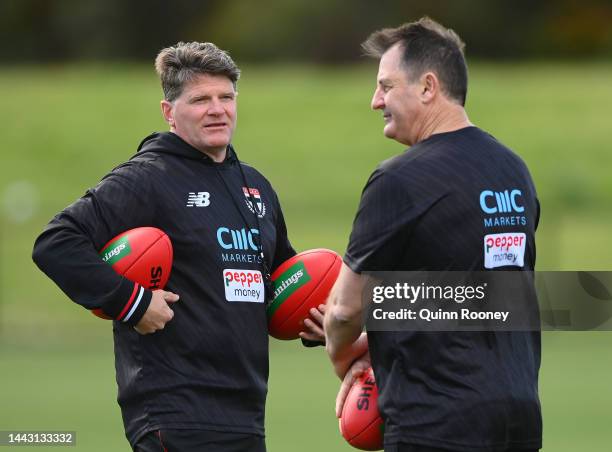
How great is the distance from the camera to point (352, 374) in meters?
5.39

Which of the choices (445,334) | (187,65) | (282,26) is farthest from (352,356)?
(282,26)

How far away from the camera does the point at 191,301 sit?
5395 mm

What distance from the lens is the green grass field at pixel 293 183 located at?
1094 centimetres

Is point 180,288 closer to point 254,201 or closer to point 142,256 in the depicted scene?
point 142,256

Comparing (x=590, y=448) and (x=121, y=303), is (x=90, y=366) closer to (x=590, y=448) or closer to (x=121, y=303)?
(x=590, y=448)

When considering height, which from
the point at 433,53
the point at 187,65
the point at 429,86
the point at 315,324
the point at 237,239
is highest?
the point at 187,65

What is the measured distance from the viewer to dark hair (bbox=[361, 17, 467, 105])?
4.99m

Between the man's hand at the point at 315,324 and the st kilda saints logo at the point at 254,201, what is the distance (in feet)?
1.66

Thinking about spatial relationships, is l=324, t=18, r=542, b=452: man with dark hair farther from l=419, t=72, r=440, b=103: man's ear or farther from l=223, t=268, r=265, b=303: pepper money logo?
l=223, t=268, r=265, b=303: pepper money logo

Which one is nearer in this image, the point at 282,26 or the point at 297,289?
the point at 297,289

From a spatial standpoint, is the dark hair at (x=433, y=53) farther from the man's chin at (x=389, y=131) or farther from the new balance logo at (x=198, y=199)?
the new balance logo at (x=198, y=199)

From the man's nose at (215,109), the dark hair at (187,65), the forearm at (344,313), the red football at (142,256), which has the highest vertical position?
the dark hair at (187,65)

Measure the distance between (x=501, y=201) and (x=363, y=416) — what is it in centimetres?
105

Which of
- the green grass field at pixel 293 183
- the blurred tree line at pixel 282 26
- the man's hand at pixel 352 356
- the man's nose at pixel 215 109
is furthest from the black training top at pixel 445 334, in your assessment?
the blurred tree line at pixel 282 26
